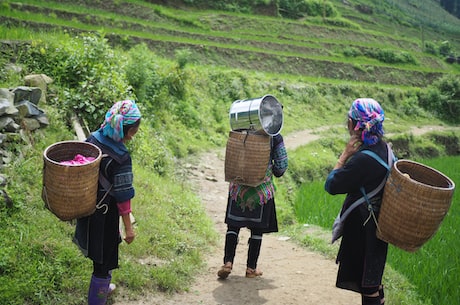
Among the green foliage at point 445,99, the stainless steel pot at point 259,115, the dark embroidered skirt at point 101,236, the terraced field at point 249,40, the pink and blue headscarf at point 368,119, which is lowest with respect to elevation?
the green foliage at point 445,99

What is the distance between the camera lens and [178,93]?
11086mm

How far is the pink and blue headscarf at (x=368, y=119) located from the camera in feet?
10.7

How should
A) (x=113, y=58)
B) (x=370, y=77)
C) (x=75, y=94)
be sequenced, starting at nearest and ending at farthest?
(x=75, y=94)
(x=113, y=58)
(x=370, y=77)

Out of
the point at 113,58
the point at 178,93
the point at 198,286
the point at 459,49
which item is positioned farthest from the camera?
the point at 459,49

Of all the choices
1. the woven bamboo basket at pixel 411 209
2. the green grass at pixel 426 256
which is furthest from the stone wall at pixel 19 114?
the green grass at pixel 426 256

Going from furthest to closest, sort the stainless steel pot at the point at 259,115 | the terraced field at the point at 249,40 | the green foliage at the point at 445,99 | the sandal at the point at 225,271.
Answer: the green foliage at the point at 445,99 → the terraced field at the point at 249,40 → the sandal at the point at 225,271 → the stainless steel pot at the point at 259,115

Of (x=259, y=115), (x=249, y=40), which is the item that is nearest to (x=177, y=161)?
(x=259, y=115)

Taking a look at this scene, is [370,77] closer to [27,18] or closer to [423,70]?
[423,70]

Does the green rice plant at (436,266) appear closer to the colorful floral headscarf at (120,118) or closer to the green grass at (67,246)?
the green grass at (67,246)

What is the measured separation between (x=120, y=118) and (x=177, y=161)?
5680 millimetres

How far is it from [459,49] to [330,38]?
1491 cm

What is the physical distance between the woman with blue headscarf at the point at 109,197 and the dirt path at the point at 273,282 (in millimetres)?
664

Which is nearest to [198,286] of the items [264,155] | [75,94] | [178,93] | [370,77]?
[264,155]

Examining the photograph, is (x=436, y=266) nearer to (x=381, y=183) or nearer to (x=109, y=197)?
(x=381, y=183)
